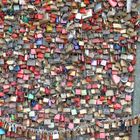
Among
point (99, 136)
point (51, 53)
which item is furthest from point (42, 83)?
point (99, 136)

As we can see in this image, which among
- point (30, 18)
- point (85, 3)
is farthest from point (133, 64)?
point (30, 18)

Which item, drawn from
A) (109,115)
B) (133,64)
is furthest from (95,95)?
(133,64)

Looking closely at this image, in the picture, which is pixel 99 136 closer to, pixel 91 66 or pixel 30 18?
pixel 91 66

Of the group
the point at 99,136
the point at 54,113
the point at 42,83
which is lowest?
the point at 99,136

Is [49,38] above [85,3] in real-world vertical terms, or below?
below

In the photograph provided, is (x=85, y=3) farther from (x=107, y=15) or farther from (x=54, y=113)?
(x=54, y=113)

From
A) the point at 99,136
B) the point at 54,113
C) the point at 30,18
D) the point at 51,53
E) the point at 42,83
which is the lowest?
the point at 99,136

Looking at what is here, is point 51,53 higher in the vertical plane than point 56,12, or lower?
lower
